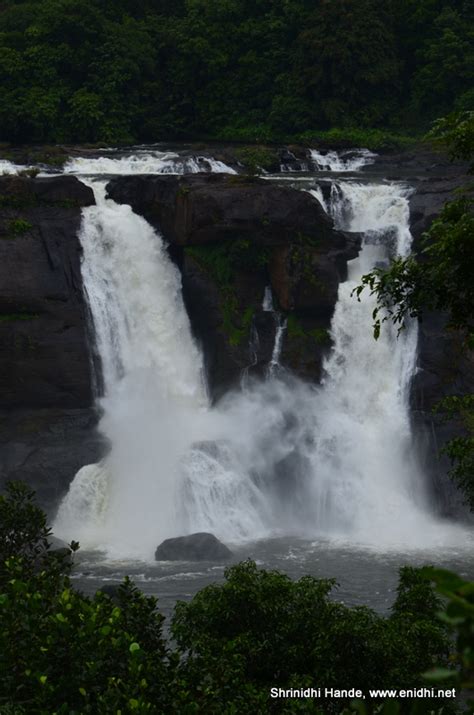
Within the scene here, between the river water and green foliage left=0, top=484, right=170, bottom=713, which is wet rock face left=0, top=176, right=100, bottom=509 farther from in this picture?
green foliage left=0, top=484, right=170, bottom=713

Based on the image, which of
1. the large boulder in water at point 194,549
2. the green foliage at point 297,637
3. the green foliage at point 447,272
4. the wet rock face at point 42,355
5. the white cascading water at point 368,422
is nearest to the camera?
the green foliage at point 447,272

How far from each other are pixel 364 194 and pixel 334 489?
1110 centimetres

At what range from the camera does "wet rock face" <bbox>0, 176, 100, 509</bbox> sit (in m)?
28.7

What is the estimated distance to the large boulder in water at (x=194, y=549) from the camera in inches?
948

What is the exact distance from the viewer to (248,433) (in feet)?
99.2

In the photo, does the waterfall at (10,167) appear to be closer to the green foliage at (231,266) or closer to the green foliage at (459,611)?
the green foliage at (231,266)

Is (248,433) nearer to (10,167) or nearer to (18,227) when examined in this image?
(18,227)

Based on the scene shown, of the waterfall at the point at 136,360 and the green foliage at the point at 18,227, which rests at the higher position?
the green foliage at the point at 18,227

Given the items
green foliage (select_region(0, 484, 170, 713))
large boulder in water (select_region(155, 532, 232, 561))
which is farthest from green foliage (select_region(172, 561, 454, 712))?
large boulder in water (select_region(155, 532, 232, 561))

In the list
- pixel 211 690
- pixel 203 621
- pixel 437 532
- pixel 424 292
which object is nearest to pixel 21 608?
pixel 211 690

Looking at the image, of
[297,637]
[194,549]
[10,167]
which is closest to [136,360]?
[194,549]

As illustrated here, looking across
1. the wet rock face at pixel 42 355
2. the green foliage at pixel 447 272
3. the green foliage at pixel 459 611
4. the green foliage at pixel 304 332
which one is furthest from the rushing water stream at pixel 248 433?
the green foliage at pixel 459 611

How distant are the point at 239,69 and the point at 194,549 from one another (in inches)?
1429

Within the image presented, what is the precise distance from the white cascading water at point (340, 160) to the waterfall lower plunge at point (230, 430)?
9.31 metres
